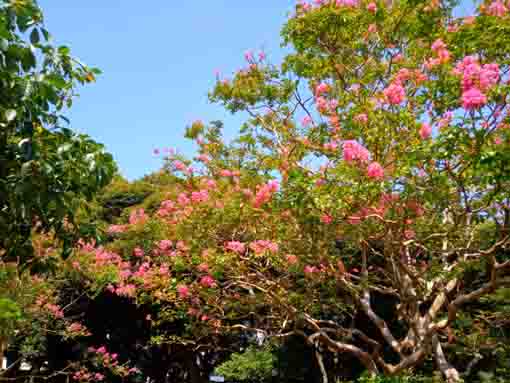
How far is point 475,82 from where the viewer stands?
536 cm

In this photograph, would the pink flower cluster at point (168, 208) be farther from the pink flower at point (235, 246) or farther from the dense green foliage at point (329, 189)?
the pink flower at point (235, 246)

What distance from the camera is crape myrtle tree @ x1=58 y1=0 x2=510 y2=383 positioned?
605cm

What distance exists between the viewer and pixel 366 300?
8664mm

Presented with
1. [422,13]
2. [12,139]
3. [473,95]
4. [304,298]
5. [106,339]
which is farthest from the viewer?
[106,339]

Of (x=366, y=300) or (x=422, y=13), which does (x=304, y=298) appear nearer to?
(x=366, y=300)

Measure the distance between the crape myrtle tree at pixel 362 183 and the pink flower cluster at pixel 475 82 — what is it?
2 centimetres

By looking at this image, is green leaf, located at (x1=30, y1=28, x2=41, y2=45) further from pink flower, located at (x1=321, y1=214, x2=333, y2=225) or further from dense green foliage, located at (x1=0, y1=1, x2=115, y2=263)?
pink flower, located at (x1=321, y1=214, x2=333, y2=225)

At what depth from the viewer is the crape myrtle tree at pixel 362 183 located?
605cm

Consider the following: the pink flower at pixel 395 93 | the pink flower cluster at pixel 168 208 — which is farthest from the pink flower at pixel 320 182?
the pink flower cluster at pixel 168 208

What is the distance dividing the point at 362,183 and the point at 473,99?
1.63 metres

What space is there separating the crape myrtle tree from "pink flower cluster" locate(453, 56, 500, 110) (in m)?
0.02

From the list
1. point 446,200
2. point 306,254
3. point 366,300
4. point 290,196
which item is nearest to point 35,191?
point 290,196

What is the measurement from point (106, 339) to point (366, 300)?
11738mm

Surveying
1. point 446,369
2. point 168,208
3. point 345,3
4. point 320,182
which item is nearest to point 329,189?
point 320,182
